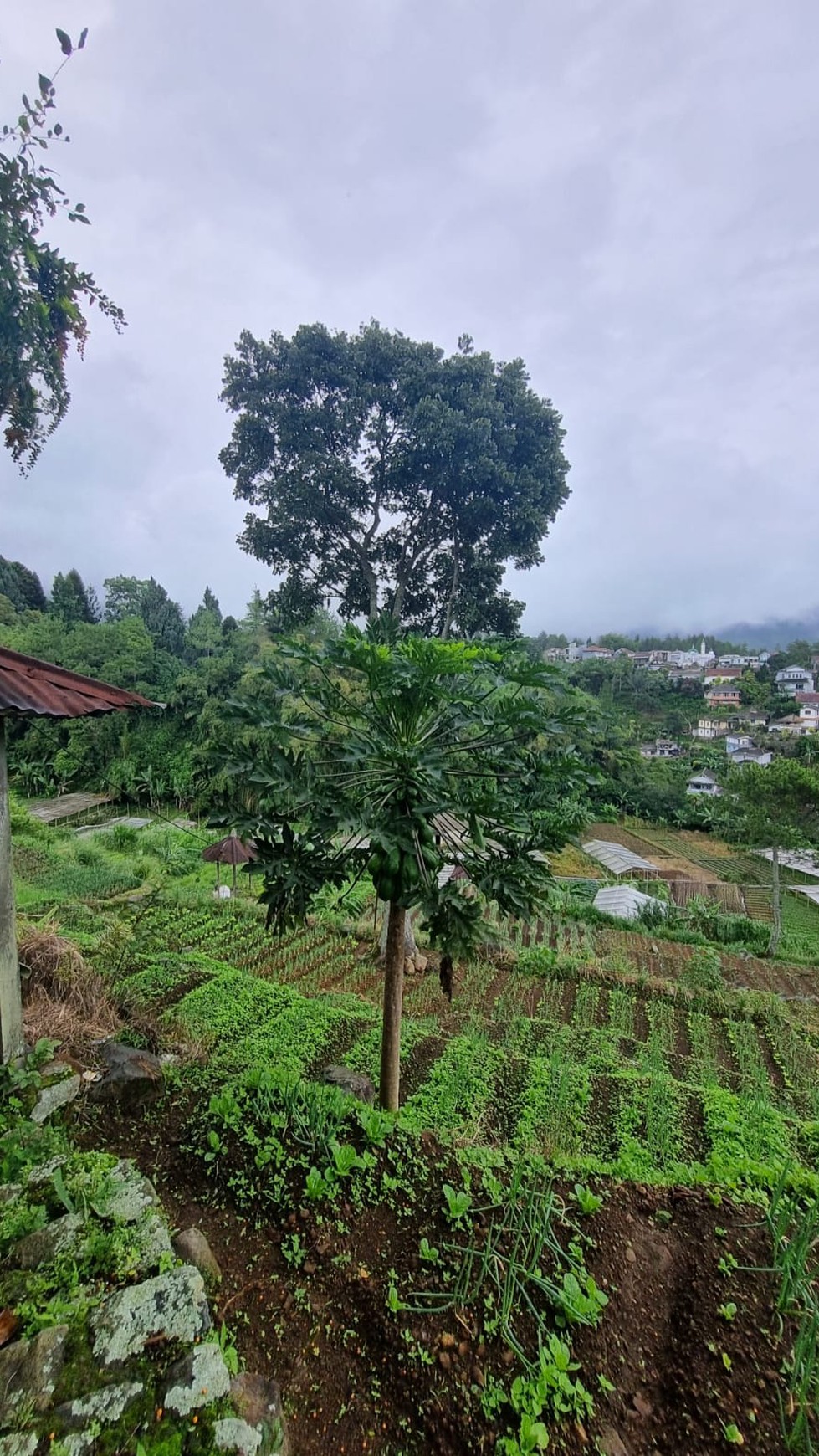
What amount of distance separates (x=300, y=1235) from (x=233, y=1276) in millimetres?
258

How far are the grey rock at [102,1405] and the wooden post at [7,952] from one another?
1941 mm

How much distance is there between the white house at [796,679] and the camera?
185 ft

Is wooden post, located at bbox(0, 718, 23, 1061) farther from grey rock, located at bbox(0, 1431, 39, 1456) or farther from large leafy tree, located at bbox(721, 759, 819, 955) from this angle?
large leafy tree, located at bbox(721, 759, 819, 955)

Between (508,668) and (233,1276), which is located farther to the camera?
(508,668)

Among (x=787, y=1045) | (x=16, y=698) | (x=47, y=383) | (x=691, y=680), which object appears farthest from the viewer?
(x=691, y=680)

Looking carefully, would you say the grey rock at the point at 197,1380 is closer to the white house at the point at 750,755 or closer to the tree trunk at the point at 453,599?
the tree trunk at the point at 453,599

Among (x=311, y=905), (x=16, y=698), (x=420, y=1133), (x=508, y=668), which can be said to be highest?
(x=508, y=668)

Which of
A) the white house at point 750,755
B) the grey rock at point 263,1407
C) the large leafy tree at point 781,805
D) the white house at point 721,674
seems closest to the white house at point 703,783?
the white house at point 750,755

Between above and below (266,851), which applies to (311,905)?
below

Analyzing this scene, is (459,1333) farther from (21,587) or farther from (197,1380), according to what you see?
(21,587)

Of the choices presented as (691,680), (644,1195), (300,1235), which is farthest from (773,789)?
(691,680)

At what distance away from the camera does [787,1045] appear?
5.43 meters

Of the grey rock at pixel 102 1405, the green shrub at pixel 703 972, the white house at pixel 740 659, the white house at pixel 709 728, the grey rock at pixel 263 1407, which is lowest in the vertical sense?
the green shrub at pixel 703 972

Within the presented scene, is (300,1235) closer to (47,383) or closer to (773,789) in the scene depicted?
(47,383)
